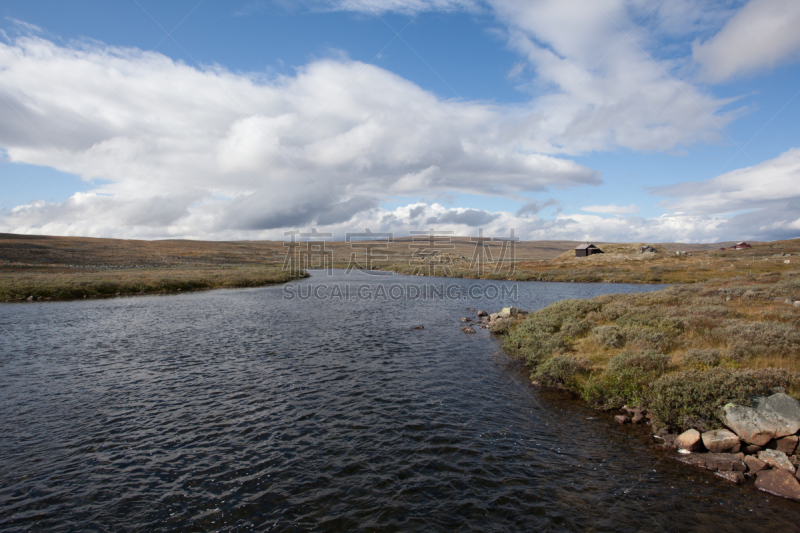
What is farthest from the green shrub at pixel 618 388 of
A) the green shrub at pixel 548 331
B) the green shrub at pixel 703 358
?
the green shrub at pixel 548 331

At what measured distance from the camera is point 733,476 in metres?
10.4

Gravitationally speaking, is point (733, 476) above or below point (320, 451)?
above

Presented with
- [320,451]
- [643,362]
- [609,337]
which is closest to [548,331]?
[609,337]

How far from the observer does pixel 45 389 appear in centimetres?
1730

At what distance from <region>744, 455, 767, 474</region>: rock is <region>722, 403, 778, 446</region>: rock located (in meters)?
0.52

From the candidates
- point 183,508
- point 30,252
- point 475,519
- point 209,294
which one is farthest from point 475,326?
point 30,252

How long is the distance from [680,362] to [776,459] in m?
5.29

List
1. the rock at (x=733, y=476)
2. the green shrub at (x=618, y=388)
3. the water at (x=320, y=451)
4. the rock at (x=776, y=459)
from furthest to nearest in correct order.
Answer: the green shrub at (x=618, y=388)
the rock at (x=733, y=476)
the rock at (x=776, y=459)
the water at (x=320, y=451)

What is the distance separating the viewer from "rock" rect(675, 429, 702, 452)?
11773 mm

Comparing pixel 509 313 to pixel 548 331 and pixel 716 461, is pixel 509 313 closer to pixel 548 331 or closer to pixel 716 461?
pixel 548 331

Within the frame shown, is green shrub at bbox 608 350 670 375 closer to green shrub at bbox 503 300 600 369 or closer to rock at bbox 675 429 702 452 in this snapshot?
rock at bbox 675 429 702 452

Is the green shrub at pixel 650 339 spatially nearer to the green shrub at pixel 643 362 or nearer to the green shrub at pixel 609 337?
the green shrub at pixel 609 337

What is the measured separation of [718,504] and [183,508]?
1397 cm

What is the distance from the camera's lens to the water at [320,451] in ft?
30.6
